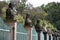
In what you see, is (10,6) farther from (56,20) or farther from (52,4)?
(52,4)

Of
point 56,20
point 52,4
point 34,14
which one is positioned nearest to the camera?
point 34,14

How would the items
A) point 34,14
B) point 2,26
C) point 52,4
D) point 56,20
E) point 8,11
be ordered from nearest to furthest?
point 8,11, point 2,26, point 34,14, point 56,20, point 52,4

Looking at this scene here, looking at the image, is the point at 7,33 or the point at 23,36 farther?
the point at 23,36

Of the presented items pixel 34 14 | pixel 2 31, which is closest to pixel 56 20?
pixel 34 14

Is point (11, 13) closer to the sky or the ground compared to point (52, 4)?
closer to the ground

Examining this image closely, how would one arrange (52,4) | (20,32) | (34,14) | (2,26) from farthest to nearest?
(52,4) → (34,14) → (20,32) → (2,26)

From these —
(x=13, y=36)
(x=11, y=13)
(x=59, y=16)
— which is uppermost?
(x=59, y=16)

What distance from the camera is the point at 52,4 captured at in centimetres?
7538

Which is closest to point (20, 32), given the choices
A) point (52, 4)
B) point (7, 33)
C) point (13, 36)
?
point (7, 33)

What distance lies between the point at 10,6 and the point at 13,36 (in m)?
1.57

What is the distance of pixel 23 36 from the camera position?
2111cm

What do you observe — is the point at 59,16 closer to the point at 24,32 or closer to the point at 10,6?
the point at 24,32

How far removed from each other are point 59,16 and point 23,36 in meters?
45.9

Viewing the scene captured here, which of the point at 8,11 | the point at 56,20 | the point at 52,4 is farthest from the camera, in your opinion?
the point at 52,4
